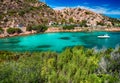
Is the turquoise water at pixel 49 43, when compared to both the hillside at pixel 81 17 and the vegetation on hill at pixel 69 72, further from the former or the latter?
the hillside at pixel 81 17

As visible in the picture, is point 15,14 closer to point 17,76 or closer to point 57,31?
point 57,31

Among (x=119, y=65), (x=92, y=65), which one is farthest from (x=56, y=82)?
(x=119, y=65)

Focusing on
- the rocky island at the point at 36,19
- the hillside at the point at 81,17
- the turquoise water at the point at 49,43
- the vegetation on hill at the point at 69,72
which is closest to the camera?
the vegetation on hill at the point at 69,72

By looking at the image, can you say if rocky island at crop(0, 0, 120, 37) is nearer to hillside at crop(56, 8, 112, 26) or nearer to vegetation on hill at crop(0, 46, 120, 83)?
hillside at crop(56, 8, 112, 26)

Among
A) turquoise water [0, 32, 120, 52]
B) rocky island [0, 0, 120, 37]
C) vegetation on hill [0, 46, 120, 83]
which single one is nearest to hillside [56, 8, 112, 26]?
rocky island [0, 0, 120, 37]

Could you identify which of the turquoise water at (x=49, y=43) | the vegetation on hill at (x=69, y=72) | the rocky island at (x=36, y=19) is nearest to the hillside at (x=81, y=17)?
the rocky island at (x=36, y=19)

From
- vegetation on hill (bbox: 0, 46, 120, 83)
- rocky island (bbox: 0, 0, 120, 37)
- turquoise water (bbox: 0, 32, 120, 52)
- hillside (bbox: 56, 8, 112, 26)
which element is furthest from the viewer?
hillside (bbox: 56, 8, 112, 26)

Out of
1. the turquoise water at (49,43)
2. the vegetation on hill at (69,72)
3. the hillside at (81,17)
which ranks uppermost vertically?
the hillside at (81,17)

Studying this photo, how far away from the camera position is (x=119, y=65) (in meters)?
27.2

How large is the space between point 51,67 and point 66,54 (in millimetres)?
5644

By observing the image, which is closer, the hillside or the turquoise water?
the turquoise water

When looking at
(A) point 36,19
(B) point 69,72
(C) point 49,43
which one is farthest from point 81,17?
(B) point 69,72

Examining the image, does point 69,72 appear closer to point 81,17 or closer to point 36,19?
point 36,19

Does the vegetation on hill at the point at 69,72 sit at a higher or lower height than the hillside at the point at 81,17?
lower
